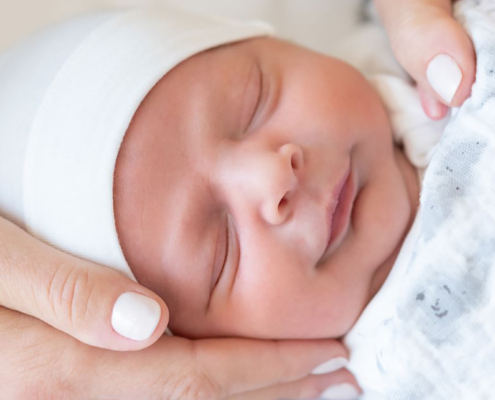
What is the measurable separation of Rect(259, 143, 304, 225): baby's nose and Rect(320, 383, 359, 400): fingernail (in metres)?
0.37

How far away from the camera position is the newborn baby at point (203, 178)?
0.97 m

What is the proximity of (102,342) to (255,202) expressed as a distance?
1.13 feet

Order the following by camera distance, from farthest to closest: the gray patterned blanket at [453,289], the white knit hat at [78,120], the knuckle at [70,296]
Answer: the white knit hat at [78,120] → the knuckle at [70,296] → the gray patterned blanket at [453,289]

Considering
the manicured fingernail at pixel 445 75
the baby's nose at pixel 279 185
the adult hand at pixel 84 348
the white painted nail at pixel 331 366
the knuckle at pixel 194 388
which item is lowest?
the white painted nail at pixel 331 366

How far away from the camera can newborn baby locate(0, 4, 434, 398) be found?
3.18 ft

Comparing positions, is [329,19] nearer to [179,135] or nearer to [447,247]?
[179,135]

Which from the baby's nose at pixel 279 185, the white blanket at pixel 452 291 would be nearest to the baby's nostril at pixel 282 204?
the baby's nose at pixel 279 185

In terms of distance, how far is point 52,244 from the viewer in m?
0.99

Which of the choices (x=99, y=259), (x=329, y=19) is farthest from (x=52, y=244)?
(x=329, y=19)

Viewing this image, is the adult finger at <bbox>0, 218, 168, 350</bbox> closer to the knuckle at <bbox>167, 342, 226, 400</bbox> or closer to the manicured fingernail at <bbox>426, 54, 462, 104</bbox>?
the knuckle at <bbox>167, 342, 226, 400</bbox>

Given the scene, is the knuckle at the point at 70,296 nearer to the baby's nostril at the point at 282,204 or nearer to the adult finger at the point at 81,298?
the adult finger at the point at 81,298

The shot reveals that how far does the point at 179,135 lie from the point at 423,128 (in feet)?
1.65

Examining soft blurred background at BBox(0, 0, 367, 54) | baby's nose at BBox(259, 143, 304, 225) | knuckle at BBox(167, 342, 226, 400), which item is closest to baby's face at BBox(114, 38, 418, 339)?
baby's nose at BBox(259, 143, 304, 225)

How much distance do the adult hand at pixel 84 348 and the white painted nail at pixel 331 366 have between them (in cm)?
11
